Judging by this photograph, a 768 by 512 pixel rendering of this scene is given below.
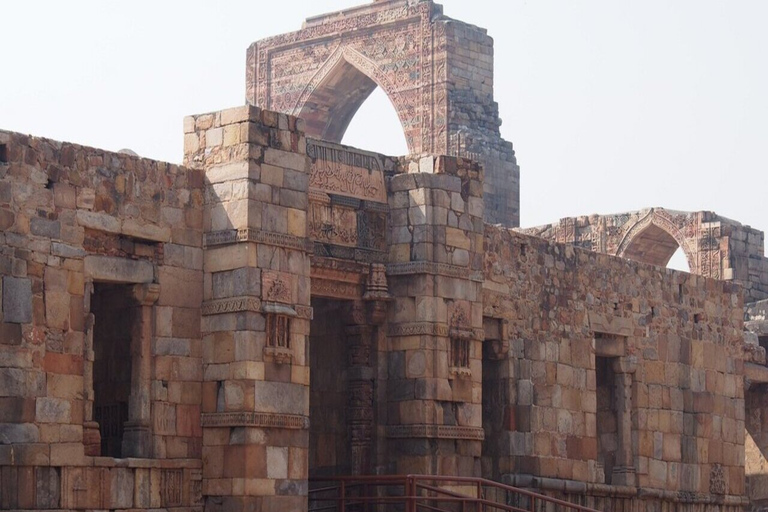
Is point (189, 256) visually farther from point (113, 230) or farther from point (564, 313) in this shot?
point (564, 313)

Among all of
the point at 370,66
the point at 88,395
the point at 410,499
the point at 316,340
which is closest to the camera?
the point at 88,395

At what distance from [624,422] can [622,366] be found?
0.65 meters

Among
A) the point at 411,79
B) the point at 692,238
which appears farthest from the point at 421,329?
the point at 411,79

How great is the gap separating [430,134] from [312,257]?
536 inches

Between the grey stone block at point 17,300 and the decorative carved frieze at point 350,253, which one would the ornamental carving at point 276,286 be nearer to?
the decorative carved frieze at point 350,253

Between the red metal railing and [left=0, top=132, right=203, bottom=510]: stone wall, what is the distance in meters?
1.83

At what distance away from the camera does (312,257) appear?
17.2 meters

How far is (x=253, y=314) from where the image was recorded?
15.8m

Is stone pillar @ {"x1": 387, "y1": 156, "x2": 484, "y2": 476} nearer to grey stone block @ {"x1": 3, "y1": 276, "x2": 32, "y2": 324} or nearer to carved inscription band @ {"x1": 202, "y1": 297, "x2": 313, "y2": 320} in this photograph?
carved inscription band @ {"x1": 202, "y1": 297, "x2": 313, "y2": 320}

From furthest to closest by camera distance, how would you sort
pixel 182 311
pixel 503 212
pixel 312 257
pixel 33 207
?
pixel 503 212
pixel 312 257
pixel 182 311
pixel 33 207

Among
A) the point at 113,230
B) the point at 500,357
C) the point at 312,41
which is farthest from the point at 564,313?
the point at 312,41

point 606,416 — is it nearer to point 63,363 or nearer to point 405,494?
point 405,494

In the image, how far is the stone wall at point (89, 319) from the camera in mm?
14555

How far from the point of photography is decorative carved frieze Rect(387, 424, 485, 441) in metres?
17.7
